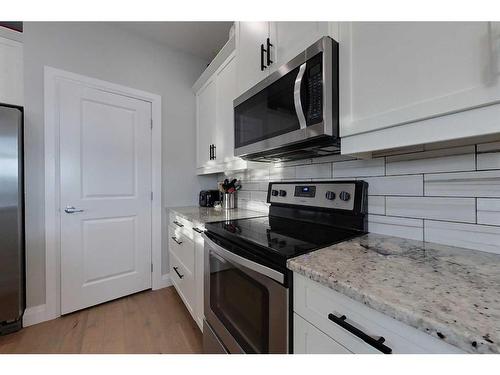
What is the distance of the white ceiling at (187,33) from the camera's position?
1.97 m

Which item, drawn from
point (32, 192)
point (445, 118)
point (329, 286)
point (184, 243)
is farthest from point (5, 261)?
point (445, 118)

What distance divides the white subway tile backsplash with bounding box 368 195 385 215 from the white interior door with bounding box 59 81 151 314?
6.53 ft

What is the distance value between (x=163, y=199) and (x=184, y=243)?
2.61ft

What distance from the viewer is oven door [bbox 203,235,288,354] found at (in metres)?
0.72

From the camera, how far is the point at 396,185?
37.9 inches

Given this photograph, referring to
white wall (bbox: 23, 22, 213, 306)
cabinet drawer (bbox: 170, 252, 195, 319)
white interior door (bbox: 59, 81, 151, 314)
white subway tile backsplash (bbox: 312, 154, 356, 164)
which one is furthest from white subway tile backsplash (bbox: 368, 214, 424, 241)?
white interior door (bbox: 59, 81, 151, 314)

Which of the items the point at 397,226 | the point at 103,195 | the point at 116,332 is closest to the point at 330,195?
the point at 397,226

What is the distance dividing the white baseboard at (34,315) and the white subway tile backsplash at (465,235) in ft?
8.59

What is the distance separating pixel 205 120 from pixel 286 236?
1663 millimetres

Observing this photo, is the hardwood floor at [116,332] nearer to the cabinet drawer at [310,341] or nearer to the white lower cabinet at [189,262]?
the white lower cabinet at [189,262]

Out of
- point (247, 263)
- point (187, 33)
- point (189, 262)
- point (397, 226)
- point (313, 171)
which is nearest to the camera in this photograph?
point (247, 263)

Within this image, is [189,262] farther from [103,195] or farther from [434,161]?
[434,161]

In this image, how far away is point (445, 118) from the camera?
1.94 ft

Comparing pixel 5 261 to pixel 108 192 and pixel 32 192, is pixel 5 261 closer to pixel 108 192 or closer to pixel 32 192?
pixel 32 192
